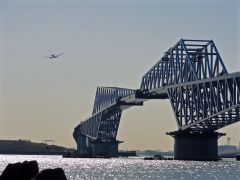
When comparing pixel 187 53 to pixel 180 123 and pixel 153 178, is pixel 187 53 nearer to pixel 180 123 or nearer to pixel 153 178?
pixel 180 123

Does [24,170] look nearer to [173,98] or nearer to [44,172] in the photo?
[44,172]

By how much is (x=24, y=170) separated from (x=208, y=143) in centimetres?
13152

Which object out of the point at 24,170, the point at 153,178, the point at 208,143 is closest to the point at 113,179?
the point at 153,178

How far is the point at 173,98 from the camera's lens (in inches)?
7470

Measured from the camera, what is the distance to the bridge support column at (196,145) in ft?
578

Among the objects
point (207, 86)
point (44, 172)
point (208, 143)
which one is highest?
point (207, 86)

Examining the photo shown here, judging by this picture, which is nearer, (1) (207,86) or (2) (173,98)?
(1) (207,86)

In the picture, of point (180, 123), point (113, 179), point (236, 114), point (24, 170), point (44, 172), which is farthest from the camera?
point (180, 123)

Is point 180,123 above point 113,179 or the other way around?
above

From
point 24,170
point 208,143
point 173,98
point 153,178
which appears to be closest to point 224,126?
point 208,143

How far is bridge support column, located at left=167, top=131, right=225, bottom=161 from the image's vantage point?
176 meters

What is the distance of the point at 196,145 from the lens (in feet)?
Answer: 577

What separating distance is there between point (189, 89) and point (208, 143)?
51.7 ft

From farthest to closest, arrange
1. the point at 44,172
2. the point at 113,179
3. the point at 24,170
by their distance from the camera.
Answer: the point at 113,179 < the point at 24,170 < the point at 44,172
